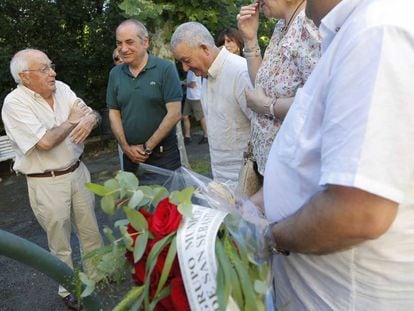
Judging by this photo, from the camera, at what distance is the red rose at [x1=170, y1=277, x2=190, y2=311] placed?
98 cm

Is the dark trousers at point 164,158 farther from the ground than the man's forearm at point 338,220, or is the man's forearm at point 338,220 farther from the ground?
the man's forearm at point 338,220

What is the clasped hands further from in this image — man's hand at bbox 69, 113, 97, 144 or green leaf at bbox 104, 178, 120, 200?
green leaf at bbox 104, 178, 120, 200

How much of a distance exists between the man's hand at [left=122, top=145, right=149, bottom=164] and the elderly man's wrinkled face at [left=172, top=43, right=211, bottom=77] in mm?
1143

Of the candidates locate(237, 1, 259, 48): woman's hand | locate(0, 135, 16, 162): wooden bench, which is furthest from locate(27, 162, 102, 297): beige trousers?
locate(0, 135, 16, 162): wooden bench

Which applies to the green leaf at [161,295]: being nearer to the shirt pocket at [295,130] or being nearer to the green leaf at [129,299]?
the green leaf at [129,299]

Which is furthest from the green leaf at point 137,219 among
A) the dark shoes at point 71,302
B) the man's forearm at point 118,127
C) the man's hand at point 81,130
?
the man's forearm at point 118,127

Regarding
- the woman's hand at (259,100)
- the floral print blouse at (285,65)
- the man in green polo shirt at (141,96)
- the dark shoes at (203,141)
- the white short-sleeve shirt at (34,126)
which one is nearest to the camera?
the floral print blouse at (285,65)

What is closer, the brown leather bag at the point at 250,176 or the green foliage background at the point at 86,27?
the brown leather bag at the point at 250,176

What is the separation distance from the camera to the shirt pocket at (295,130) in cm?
105

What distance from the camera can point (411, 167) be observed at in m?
0.87

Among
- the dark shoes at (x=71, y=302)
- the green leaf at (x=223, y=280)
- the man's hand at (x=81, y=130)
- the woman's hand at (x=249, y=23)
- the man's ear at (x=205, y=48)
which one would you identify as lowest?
the dark shoes at (x=71, y=302)

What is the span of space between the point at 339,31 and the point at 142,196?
2.00 feet

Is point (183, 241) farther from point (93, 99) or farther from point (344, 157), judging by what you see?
point (93, 99)

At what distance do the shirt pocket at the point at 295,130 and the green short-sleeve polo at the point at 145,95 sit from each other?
280 centimetres
